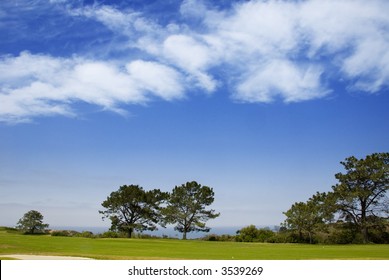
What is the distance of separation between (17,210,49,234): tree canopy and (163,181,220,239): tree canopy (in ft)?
58.1

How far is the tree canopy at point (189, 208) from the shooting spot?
65062 mm

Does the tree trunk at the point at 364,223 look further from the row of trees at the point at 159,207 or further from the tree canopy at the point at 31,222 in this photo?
the tree canopy at the point at 31,222

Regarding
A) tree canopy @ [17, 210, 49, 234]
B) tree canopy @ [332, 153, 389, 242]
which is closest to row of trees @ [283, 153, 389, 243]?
tree canopy @ [332, 153, 389, 242]

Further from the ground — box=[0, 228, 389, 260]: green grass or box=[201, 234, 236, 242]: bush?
box=[201, 234, 236, 242]: bush

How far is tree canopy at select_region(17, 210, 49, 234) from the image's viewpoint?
62.8 m

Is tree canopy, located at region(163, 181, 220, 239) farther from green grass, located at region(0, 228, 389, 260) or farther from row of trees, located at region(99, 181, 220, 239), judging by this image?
green grass, located at region(0, 228, 389, 260)

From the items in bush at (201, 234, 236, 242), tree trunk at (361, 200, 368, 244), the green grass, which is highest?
tree trunk at (361, 200, 368, 244)

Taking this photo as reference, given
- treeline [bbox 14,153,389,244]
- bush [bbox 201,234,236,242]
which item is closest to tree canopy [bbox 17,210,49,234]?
treeline [bbox 14,153,389,244]

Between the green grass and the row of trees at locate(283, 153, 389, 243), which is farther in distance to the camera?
the row of trees at locate(283, 153, 389, 243)

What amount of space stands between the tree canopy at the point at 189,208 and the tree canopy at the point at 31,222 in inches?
697

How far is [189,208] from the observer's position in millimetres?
65125

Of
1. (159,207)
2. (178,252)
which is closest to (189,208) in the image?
(159,207)
